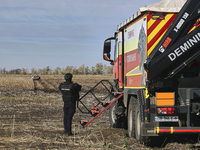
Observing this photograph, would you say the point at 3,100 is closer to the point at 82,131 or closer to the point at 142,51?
the point at 82,131

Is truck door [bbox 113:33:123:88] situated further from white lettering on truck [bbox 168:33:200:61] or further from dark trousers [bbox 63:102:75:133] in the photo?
white lettering on truck [bbox 168:33:200:61]

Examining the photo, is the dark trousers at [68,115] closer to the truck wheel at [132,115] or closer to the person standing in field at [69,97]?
the person standing in field at [69,97]

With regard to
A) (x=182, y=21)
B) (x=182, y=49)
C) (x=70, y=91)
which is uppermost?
(x=182, y=21)

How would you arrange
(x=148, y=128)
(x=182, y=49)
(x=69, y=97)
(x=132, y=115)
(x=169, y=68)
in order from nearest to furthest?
1. (x=182, y=49)
2. (x=169, y=68)
3. (x=148, y=128)
4. (x=132, y=115)
5. (x=69, y=97)

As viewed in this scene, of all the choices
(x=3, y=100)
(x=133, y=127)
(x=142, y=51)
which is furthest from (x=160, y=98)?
(x=3, y=100)

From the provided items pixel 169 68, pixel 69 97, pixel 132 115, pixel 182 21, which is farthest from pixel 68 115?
pixel 182 21

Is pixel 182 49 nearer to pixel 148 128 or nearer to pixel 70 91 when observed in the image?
pixel 148 128

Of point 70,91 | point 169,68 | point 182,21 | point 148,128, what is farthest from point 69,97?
point 182,21

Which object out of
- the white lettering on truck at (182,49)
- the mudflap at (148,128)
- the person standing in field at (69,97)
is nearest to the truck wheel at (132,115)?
the mudflap at (148,128)

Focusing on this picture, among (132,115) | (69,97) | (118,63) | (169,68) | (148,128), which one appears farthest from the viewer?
(118,63)

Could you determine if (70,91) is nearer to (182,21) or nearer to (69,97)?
(69,97)

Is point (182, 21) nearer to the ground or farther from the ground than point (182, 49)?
farther from the ground

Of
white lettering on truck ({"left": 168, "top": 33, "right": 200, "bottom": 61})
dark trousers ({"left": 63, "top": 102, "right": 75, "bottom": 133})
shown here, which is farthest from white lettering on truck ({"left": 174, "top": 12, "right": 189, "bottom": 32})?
dark trousers ({"left": 63, "top": 102, "right": 75, "bottom": 133})

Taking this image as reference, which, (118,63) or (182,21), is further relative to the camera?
(118,63)
